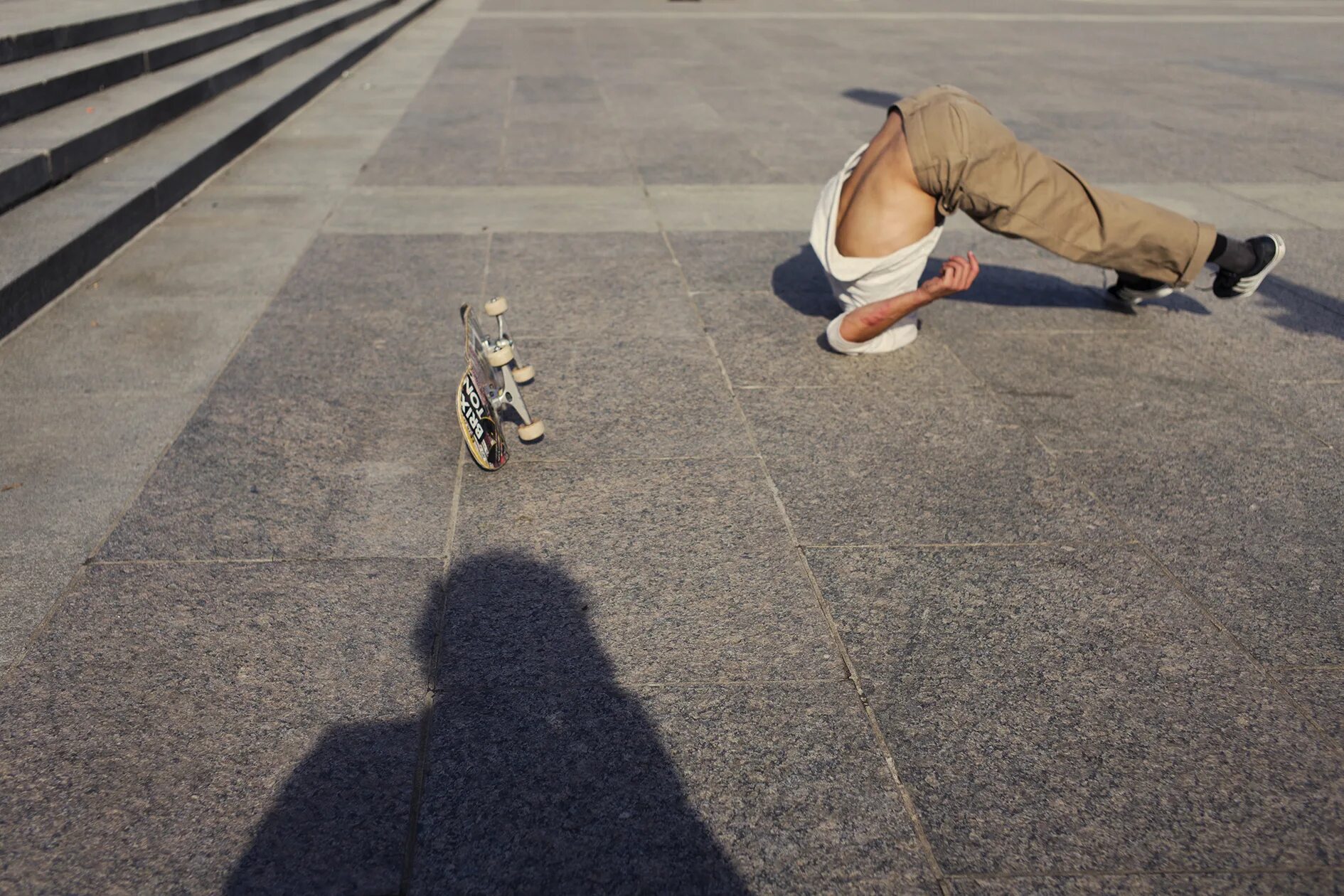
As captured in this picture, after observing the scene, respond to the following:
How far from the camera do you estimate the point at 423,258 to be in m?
6.13

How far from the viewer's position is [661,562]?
3273mm

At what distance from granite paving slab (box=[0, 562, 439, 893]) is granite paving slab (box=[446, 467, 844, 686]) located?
312 millimetres

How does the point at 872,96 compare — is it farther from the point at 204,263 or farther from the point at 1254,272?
the point at 204,263

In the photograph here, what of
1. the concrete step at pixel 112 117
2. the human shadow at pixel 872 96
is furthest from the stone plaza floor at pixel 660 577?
the human shadow at pixel 872 96

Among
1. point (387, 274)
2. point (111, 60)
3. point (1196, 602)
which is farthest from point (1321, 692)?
point (111, 60)

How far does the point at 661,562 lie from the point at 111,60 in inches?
302

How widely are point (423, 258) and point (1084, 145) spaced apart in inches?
243

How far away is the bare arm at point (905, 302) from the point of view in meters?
3.96

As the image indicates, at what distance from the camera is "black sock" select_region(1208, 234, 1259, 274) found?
4.92 meters

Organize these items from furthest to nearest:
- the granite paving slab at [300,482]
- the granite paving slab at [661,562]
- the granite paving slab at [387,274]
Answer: the granite paving slab at [387,274], the granite paving slab at [300,482], the granite paving slab at [661,562]

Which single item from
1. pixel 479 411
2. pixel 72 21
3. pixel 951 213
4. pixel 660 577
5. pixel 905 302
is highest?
pixel 72 21

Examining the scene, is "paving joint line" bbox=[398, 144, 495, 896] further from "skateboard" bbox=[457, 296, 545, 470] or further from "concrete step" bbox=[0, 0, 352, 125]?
"concrete step" bbox=[0, 0, 352, 125]

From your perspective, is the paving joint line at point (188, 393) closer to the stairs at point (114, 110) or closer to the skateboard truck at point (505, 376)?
the stairs at point (114, 110)

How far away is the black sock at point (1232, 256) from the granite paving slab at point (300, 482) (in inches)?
142
